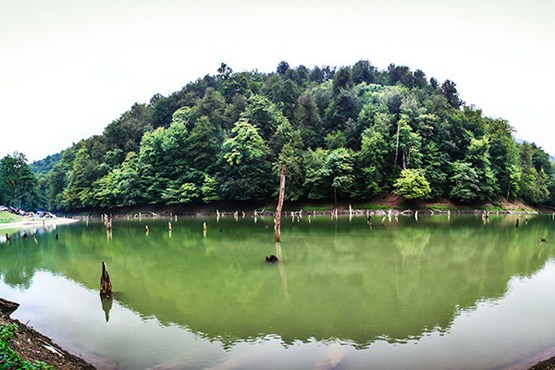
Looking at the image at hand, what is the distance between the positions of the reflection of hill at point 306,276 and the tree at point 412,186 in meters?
25.8

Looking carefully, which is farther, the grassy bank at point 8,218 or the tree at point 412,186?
the grassy bank at point 8,218

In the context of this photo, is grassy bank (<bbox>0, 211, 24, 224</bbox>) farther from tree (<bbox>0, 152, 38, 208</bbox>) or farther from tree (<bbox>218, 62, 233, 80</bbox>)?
tree (<bbox>218, 62, 233, 80</bbox>)

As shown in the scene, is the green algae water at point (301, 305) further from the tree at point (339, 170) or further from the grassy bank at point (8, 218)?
the grassy bank at point (8, 218)

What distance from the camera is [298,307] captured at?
13.5 m

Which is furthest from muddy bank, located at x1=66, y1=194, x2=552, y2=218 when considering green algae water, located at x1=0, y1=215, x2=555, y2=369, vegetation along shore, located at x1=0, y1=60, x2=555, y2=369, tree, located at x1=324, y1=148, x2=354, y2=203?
green algae water, located at x1=0, y1=215, x2=555, y2=369

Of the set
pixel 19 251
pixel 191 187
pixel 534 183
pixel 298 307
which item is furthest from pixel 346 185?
pixel 298 307

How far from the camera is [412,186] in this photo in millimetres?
59812

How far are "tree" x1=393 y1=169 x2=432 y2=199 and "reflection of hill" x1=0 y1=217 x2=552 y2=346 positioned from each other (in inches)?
1015

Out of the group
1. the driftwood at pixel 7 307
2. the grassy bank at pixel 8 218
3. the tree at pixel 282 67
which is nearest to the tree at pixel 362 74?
the tree at pixel 282 67

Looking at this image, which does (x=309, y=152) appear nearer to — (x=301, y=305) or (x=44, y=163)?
(x=301, y=305)

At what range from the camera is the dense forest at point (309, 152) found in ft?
211

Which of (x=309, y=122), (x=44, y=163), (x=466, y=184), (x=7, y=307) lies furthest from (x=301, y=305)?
(x=44, y=163)

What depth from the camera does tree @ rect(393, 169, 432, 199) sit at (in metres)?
59.7

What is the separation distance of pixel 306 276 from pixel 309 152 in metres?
51.2
